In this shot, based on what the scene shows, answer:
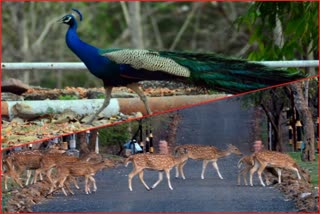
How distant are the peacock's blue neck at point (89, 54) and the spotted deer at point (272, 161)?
41.5 inches

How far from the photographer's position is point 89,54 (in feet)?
24.1

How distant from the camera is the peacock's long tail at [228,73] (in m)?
7.57

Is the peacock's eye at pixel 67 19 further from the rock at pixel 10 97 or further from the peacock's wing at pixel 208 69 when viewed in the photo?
the rock at pixel 10 97

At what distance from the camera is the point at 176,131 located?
7117mm

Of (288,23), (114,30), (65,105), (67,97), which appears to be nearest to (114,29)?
(114,30)

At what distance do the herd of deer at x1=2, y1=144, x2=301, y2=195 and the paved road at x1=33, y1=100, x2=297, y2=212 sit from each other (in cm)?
4

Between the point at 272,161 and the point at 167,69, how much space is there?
2.90ft

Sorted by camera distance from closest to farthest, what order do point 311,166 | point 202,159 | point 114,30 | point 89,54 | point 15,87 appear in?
point 202,159 < point 311,166 < point 89,54 < point 15,87 < point 114,30

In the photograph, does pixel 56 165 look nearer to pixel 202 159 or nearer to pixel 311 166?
pixel 202 159

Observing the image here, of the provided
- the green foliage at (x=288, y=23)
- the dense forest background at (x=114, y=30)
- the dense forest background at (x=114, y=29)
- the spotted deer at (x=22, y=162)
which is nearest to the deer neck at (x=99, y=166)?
the spotted deer at (x=22, y=162)

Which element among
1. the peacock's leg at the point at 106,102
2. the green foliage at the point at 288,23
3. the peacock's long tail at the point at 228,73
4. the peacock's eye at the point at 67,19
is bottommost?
the peacock's leg at the point at 106,102

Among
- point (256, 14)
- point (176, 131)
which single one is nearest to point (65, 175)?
point (176, 131)

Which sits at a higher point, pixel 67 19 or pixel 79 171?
pixel 67 19

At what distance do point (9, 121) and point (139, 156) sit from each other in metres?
1.30
